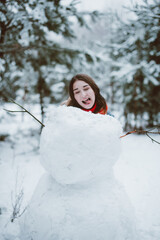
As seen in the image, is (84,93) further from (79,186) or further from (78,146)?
(79,186)

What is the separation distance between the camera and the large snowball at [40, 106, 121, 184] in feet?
6.05

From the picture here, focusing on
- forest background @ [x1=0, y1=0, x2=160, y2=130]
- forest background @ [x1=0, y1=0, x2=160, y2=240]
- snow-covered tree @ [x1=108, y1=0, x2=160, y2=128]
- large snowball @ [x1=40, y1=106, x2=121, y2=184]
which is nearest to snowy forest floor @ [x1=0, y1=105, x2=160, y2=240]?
forest background @ [x1=0, y1=0, x2=160, y2=240]

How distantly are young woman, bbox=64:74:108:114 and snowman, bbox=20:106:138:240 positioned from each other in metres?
0.47

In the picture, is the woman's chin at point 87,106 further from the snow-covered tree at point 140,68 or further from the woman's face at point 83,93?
→ the snow-covered tree at point 140,68

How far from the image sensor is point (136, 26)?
776cm

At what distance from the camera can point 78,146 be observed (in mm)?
1844

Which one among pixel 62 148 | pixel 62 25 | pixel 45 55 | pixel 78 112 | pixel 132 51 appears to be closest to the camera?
pixel 62 148

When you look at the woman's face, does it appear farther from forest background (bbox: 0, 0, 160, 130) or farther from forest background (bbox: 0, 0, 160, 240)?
forest background (bbox: 0, 0, 160, 240)

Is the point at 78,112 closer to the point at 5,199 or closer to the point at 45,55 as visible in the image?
the point at 5,199

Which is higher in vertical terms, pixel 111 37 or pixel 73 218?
pixel 111 37

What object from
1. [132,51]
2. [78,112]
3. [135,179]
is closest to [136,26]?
[132,51]

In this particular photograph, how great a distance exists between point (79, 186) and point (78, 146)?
0.58m

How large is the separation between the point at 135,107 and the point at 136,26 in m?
3.99

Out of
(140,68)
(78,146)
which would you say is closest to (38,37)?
(140,68)
